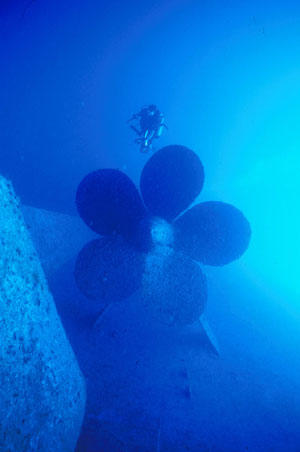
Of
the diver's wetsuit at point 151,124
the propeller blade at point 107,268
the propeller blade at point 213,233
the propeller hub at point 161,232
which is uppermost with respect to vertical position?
the diver's wetsuit at point 151,124

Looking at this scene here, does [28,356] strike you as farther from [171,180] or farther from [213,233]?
[213,233]

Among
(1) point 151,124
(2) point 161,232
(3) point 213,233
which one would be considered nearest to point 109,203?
(2) point 161,232

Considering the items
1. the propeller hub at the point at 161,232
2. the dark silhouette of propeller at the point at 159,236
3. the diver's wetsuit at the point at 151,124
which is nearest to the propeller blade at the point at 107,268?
the dark silhouette of propeller at the point at 159,236

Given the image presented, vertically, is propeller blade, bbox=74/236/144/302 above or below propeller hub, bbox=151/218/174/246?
below

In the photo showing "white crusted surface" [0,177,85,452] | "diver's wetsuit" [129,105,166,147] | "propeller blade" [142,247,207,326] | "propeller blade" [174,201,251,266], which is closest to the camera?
"white crusted surface" [0,177,85,452]

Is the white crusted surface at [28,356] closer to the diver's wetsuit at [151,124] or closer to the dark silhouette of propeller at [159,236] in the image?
the dark silhouette of propeller at [159,236]

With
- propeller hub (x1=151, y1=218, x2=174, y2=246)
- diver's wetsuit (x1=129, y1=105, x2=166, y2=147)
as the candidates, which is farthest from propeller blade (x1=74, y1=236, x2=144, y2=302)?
diver's wetsuit (x1=129, y1=105, x2=166, y2=147)

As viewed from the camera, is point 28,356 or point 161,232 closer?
point 28,356

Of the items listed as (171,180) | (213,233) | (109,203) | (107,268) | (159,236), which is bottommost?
(107,268)

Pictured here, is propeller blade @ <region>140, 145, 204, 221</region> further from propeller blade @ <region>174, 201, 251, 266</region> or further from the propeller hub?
propeller blade @ <region>174, 201, 251, 266</region>

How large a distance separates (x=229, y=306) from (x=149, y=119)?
4.90 meters

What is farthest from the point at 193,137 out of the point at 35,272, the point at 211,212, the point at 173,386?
the point at 35,272

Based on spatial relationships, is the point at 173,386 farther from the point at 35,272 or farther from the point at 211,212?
the point at 35,272

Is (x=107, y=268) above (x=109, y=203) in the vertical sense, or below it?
below
